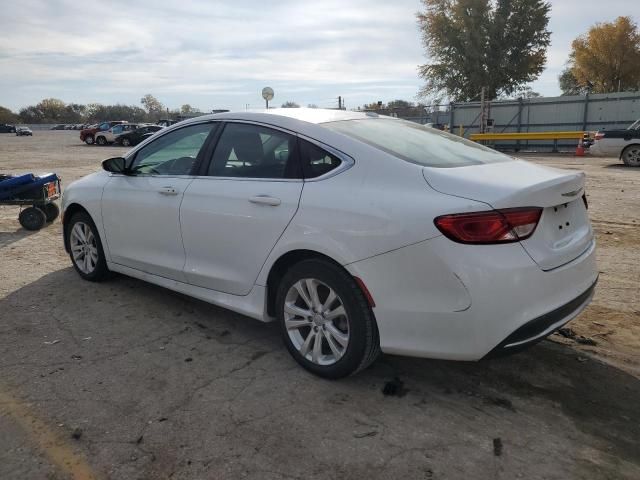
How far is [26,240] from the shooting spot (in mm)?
7086

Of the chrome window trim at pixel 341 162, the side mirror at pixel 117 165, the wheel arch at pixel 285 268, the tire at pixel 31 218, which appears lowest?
the tire at pixel 31 218

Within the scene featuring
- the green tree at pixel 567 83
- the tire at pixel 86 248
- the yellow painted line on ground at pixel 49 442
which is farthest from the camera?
the green tree at pixel 567 83

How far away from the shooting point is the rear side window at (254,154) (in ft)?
11.2

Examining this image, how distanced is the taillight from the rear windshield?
1.67 feet

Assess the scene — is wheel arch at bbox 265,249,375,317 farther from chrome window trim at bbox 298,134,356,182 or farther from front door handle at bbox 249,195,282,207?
chrome window trim at bbox 298,134,356,182

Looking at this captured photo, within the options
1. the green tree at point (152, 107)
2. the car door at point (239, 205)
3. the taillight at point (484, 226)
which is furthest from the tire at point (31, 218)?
the green tree at point (152, 107)

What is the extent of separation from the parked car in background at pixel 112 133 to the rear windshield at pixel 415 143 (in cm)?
3549

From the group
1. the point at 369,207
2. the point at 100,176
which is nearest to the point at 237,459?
the point at 369,207

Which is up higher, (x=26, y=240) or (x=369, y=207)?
(x=369, y=207)

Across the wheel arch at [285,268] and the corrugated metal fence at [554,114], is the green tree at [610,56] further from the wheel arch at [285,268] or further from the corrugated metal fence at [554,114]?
the wheel arch at [285,268]

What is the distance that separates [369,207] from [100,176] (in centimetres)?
314

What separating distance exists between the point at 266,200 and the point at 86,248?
2645mm

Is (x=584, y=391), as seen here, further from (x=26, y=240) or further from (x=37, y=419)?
(x=26, y=240)

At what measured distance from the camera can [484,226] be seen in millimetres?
2613
